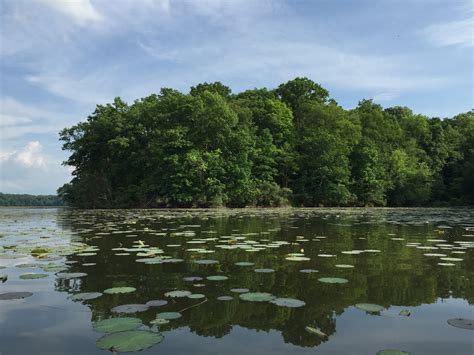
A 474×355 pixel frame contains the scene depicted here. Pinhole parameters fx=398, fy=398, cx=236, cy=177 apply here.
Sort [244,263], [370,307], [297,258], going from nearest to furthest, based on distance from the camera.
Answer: [370,307]
[244,263]
[297,258]

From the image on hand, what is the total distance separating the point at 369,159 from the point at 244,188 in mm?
12410

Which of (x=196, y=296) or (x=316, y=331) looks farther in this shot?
(x=196, y=296)

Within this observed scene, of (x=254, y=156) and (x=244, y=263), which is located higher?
(x=254, y=156)

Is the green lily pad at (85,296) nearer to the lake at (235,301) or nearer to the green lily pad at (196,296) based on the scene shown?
the lake at (235,301)

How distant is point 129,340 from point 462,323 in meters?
1.94

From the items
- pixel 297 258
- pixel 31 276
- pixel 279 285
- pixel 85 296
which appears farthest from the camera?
pixel 297 258

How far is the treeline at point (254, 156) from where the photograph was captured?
2767 cm

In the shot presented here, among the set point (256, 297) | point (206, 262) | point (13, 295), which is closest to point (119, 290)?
point (13, 295)

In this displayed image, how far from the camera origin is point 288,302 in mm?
2805

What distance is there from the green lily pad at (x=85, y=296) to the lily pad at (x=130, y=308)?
0.40 meters

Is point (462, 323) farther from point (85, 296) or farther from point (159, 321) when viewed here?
point (85, 296)

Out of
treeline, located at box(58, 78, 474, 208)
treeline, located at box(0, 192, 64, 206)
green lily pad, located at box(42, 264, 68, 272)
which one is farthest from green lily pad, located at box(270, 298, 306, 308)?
treeline, located at box(0, 192, 64, 206)

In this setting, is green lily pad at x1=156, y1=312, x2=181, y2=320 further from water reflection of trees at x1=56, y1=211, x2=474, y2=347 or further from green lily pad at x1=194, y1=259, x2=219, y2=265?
green lily pad at x1=194, y1=259, x2=219, y2=265

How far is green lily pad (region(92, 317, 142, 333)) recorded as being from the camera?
2.22m
